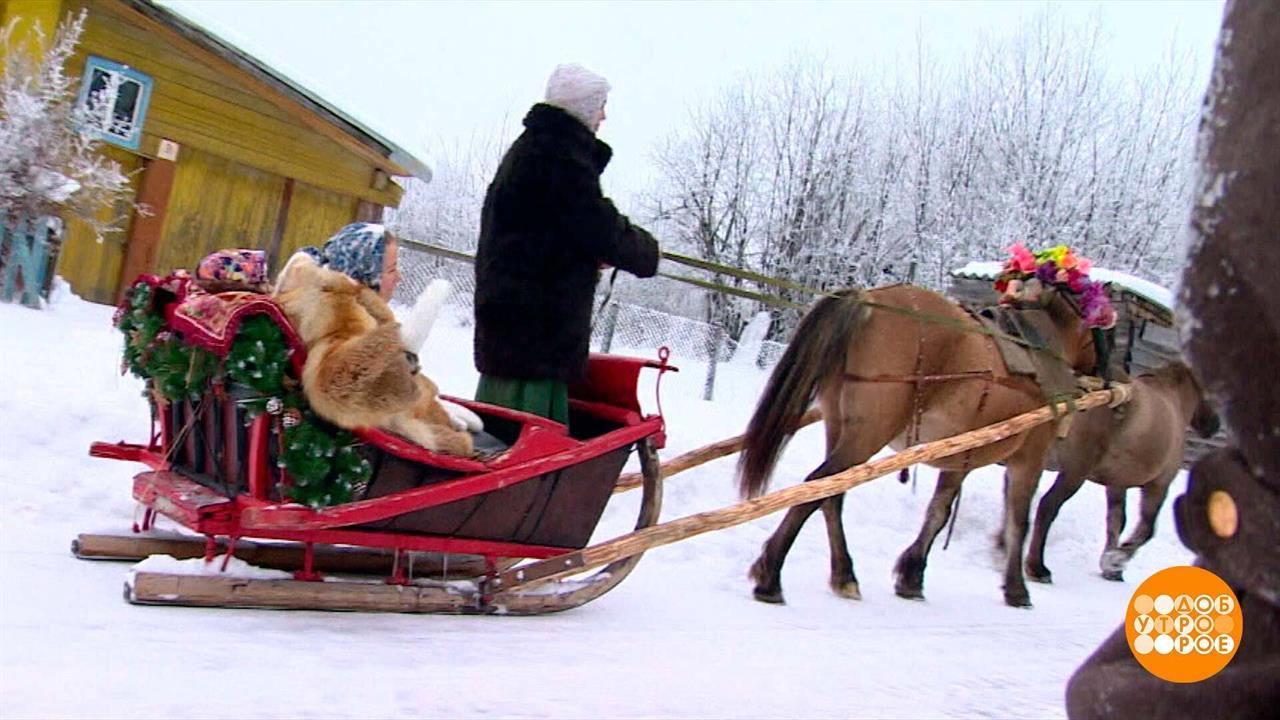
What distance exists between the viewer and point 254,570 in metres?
4.02

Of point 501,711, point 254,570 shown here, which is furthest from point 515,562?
point 501,711

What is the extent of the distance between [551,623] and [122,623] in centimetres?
159

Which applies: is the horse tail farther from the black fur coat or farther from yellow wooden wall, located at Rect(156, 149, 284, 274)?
yellow wooden wall, located at Rect(156, 149, 284, 274)

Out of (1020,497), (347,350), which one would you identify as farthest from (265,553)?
(1020,497)

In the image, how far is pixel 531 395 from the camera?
470 cm

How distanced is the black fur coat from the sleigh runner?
12.0 inches

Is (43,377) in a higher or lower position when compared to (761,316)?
lower

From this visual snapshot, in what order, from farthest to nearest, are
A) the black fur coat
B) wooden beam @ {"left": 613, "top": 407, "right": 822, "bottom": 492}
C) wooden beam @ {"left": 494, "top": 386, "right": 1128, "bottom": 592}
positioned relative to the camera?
wooden beam @ {"left": 613, "top": 407, "right": 822, "bottom": 492} → the black fur coat → wooden beam @ {"left": 494, "top": 386, "right": 1128, "bottom": 592}

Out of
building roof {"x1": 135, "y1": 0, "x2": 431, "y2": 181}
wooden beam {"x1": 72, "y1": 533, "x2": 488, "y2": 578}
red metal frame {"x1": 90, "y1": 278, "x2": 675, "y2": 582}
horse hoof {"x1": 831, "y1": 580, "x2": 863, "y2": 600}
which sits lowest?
wooden beam {"x1": 72, "y1": 533, "x2": 488, "y2": 578}

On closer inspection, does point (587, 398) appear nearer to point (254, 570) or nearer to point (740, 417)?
point (254, 570)

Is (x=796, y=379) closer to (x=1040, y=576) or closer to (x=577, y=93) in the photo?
(x=577, y=93)

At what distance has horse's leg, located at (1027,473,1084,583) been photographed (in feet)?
27.6

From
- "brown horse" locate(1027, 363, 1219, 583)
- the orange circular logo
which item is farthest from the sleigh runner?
"brown horse" locate(1027, 363, 1219, 583)

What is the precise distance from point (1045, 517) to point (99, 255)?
416 inches
